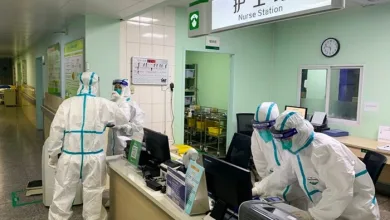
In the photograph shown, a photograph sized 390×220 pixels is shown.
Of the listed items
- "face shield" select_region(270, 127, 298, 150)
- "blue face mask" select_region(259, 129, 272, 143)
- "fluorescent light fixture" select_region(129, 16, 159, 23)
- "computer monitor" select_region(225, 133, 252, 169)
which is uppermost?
"fluorescent light fixture" select_region(129, 16, 159, 23)

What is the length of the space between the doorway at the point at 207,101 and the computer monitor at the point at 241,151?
266cm

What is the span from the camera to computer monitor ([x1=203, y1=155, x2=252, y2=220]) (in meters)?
1.53

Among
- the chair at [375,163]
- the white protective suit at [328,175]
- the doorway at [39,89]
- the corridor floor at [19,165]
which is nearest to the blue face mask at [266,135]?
the white protective suit at [328,175]

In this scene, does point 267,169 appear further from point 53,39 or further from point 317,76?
point 53,39

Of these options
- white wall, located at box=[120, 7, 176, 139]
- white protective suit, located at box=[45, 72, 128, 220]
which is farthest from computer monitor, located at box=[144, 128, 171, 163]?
white wall, located at box=[120, 7, 176, 139]

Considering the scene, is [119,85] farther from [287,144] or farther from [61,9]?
[287,144]

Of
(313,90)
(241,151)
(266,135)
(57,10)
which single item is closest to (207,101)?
(313,90)

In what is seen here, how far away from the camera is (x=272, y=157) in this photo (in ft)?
7.63

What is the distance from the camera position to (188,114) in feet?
22.1

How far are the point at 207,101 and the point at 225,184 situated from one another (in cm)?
588

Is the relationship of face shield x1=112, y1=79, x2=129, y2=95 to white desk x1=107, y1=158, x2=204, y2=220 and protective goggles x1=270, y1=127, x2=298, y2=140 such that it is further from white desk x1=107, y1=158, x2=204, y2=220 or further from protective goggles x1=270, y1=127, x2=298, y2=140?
protective goggles x1=270, y1=127, x2=298, y2=140

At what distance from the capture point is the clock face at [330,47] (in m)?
5.11

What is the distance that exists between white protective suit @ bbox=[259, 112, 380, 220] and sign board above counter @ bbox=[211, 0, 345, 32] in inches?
23.7

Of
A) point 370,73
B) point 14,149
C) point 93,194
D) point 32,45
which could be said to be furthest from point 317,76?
point 32,45
